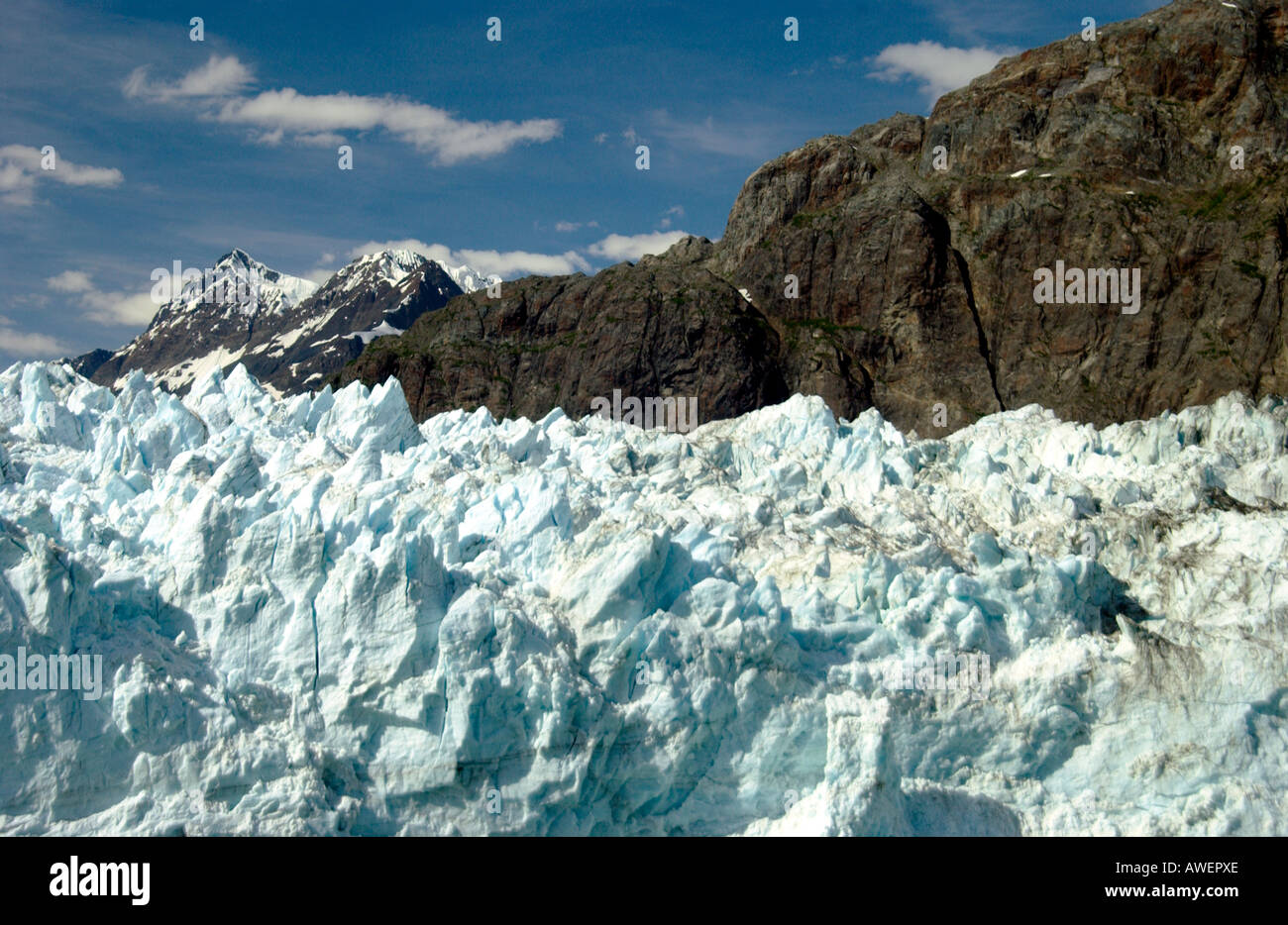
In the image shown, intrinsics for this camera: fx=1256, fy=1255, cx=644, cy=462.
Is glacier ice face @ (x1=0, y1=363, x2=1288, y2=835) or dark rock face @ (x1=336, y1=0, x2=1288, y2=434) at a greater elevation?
dark rock face @ (x1=336, y1=0, x2=1288, y2=434)

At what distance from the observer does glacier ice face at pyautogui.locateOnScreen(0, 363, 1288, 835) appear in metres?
20.7

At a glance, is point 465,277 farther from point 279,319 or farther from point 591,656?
point 591,656

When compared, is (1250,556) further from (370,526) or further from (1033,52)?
(1033,52)

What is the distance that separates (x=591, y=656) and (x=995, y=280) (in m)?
55.3

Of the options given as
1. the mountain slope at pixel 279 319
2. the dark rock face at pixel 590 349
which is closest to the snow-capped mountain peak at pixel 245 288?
the mountain slope at pixel 279 319

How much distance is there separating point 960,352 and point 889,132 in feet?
66.7

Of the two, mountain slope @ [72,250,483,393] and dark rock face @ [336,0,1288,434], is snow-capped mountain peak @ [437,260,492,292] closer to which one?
mountain slope @ [72,250,483,393]

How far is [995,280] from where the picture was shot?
72812 mm

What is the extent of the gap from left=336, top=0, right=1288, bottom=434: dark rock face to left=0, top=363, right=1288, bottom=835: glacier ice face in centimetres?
3805

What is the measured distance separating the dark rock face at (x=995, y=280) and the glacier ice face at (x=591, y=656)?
38047 millimetres

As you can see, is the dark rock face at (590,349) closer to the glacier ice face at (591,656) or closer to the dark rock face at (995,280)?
the dark rock face at (995,280)

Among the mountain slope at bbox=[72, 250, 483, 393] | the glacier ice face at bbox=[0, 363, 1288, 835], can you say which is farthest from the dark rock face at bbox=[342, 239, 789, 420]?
the mountain slope at bbox=[72, 250, 483, 393]

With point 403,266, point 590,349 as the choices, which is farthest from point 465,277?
point 590,349
